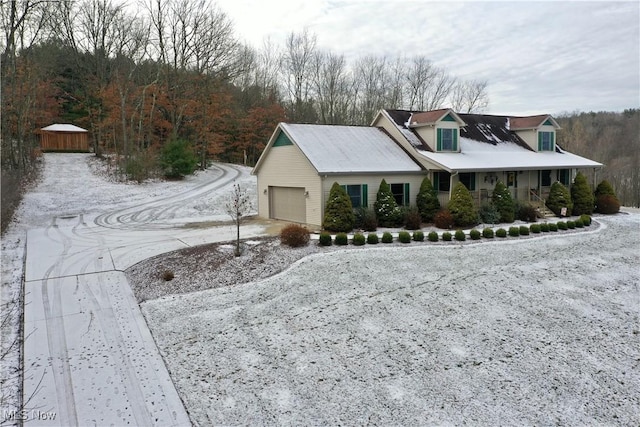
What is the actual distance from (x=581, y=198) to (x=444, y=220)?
10117 mm

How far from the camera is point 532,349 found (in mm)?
9445

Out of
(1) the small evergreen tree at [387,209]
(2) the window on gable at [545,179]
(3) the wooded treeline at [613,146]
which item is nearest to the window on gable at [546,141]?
(2) the window on gable at [545,179]

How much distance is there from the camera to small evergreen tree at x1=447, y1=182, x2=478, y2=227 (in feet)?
62.1

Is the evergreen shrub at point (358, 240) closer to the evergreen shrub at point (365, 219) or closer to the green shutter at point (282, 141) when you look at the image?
the evergreen shrub at point (365, 219)

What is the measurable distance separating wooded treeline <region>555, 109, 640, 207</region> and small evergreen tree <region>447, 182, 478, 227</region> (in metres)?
30.6

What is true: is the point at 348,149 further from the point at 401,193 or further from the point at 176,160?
the point at 176,160

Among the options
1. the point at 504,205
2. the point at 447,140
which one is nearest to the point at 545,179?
the point at 504,205

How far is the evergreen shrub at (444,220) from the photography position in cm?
1878

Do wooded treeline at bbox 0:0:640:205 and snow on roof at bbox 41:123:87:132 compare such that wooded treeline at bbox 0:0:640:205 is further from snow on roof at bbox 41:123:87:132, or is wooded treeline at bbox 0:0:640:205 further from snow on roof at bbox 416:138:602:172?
snow on roof at bbox 416:138:602:172

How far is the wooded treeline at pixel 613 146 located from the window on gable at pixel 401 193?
104 ft

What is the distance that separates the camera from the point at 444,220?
18797mm

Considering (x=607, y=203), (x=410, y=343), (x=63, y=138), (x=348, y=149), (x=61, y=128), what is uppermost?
(x=61, y=128)

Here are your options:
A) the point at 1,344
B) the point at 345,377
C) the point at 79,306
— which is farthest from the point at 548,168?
the point at 1,344

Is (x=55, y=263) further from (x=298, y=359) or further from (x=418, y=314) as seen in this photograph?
(x=418, y=314)
